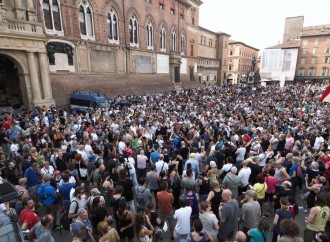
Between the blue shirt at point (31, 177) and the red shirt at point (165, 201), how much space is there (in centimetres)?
335

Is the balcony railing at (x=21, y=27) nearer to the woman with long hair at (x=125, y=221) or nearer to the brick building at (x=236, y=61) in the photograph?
the woman with long hair at (x=125, y=221)

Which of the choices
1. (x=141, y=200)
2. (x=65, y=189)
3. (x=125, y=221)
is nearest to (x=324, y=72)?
(x=141, y=200)

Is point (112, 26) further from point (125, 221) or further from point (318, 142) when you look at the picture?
point (125, 221)

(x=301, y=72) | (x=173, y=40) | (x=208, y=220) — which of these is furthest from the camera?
(x=301, y=72)

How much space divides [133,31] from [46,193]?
23.9 m

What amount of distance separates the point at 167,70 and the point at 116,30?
1052 cm

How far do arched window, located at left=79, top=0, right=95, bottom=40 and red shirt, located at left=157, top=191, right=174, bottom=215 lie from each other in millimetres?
19596

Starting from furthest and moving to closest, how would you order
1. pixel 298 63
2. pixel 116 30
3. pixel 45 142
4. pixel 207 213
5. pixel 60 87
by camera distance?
pixel 298 63, pixel 116 30, pixel 60 87, pixel 45 142, pixel 207 213

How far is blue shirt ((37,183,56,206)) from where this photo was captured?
4.52 m

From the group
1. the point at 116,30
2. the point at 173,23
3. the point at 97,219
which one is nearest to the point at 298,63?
the point at 173,23

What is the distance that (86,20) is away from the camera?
19.7 m

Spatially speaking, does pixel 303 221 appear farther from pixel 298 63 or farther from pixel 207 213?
pixel 298 63

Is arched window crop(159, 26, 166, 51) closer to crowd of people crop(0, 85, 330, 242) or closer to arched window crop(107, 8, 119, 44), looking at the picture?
arched window crop(107, 8, 119, 44)

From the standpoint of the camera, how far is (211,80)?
162 feet
